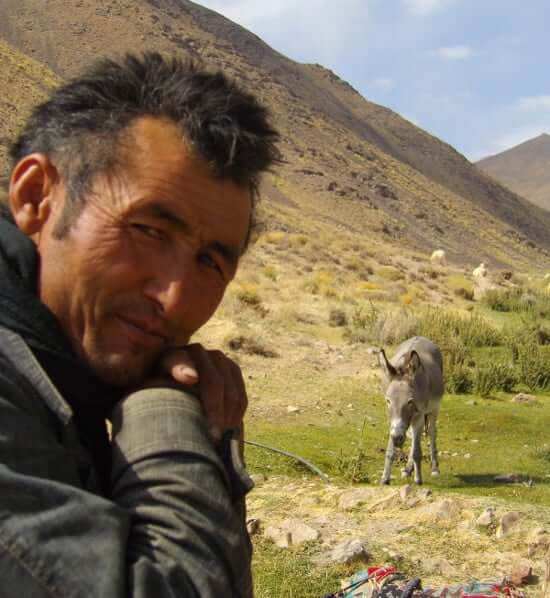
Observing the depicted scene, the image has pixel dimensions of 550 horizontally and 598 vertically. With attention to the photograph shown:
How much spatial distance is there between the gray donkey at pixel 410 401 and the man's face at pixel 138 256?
722cm

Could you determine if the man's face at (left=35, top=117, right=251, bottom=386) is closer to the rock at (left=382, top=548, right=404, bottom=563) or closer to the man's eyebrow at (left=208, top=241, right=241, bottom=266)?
the man's eyebrow at (left=208, top=241, right=241, bottom=266)

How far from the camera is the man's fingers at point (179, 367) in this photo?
1.52m

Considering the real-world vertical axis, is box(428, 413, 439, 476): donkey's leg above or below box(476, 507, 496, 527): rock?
below

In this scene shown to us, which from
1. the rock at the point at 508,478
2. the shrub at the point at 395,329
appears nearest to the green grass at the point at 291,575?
the rock at the point at 508,478

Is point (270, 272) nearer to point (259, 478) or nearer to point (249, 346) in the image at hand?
point (249, 346)

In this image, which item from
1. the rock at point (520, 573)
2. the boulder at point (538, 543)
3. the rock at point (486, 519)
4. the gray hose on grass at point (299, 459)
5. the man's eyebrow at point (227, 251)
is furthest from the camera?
the gray hose on grass at point (299, 459)

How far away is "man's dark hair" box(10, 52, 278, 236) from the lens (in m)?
1.58

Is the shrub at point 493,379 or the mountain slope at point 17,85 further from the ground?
the mountain slope at point 17,85

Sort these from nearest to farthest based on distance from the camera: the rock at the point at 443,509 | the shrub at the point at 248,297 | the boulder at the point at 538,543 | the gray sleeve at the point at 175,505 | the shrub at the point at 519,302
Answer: the gray sleeve at the point at 175,505 < the boulder at the point at 538,543 < the rock at the point at 443,509 < the shrub at the point at 248,297 < the shrub at the point at 519,302

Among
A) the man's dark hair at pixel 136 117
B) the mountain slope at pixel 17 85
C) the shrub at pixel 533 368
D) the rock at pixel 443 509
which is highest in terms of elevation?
the mountain slope at pixel 17 85

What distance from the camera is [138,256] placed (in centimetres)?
152

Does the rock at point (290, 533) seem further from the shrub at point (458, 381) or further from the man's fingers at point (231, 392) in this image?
the shrub at point (458, 381)

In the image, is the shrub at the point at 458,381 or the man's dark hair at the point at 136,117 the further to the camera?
the shrub at the point at 458,381

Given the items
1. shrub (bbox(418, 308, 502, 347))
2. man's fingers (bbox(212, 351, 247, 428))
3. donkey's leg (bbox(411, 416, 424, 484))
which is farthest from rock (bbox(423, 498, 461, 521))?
shrub (bbox(418, 308, 502, 347))
